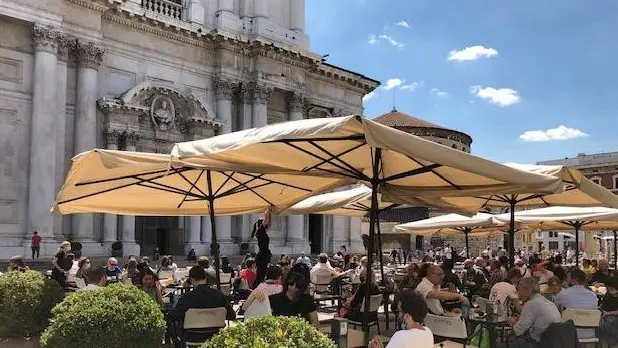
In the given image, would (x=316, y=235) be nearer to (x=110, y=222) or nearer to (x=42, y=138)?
(x=110, y=222)

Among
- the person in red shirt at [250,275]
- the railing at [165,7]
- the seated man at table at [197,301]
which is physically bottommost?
the person in red shirt at [250,275]

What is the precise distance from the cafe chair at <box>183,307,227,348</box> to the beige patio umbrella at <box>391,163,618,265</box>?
288 cm

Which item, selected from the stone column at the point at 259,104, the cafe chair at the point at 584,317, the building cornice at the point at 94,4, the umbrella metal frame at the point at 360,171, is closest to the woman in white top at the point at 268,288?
the umbrella metal frame at the point at 360,171

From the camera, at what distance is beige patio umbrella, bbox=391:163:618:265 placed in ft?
24.3

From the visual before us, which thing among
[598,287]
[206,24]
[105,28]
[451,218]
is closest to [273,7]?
[206,24]

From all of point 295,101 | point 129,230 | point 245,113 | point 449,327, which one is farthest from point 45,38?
point 449,327

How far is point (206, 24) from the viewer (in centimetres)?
2636

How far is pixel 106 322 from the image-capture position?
612 cm

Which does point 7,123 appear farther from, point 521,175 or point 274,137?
point 521,175

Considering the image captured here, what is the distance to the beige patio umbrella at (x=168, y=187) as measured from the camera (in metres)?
7.07

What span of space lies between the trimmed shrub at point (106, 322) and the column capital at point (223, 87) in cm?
2025

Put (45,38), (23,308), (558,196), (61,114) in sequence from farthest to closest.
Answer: (61,114) → (45,38) → (558,196) → (23,308)

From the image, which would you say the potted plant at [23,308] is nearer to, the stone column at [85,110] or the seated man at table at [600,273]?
the seated man at table at [600,273]

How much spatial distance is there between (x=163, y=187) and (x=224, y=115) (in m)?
17.3
